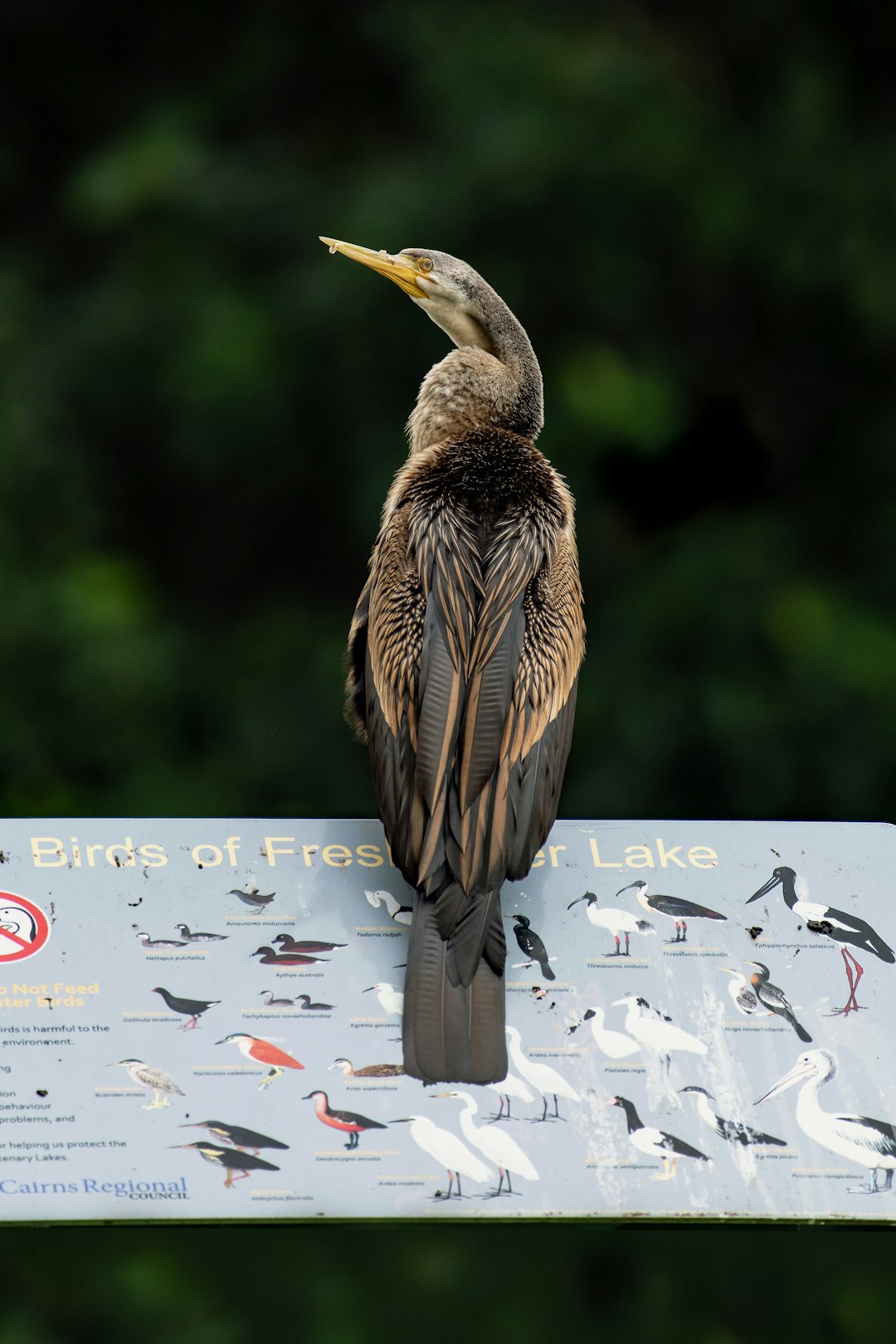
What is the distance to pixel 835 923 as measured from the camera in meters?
4.11

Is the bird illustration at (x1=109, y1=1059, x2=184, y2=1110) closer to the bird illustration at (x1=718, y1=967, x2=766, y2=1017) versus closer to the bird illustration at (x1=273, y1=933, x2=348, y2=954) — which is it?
the bird illustration at (x1=273, y1=933, x2=348, y2=954)

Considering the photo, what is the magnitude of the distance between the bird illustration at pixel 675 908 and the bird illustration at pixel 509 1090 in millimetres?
651

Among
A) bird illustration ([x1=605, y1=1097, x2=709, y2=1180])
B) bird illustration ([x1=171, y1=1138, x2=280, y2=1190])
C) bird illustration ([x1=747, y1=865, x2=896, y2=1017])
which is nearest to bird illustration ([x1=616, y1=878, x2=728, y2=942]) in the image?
bird illustration ([x1=747, y1=865, x2=896, y2=1017])

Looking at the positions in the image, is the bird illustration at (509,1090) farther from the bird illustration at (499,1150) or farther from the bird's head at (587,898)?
the bird's head at (587,898)

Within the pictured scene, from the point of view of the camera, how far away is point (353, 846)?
14.0ft

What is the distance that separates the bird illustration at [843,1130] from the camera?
3.51 metres

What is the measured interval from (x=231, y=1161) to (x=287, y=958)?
1.94 ft

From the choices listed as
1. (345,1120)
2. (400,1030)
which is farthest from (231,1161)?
(400,1030)

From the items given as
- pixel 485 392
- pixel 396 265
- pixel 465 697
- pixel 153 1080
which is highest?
pixel 396 265

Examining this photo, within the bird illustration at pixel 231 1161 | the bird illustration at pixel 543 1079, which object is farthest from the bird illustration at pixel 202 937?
the bird illustration at pixel 543 1079

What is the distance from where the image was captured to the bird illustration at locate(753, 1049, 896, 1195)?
11.5 feet

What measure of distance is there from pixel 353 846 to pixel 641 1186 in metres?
1.20

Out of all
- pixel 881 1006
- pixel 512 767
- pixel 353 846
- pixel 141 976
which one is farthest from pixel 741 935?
pixel 141 976

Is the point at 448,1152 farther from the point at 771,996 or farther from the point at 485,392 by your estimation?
the point at 485,392
